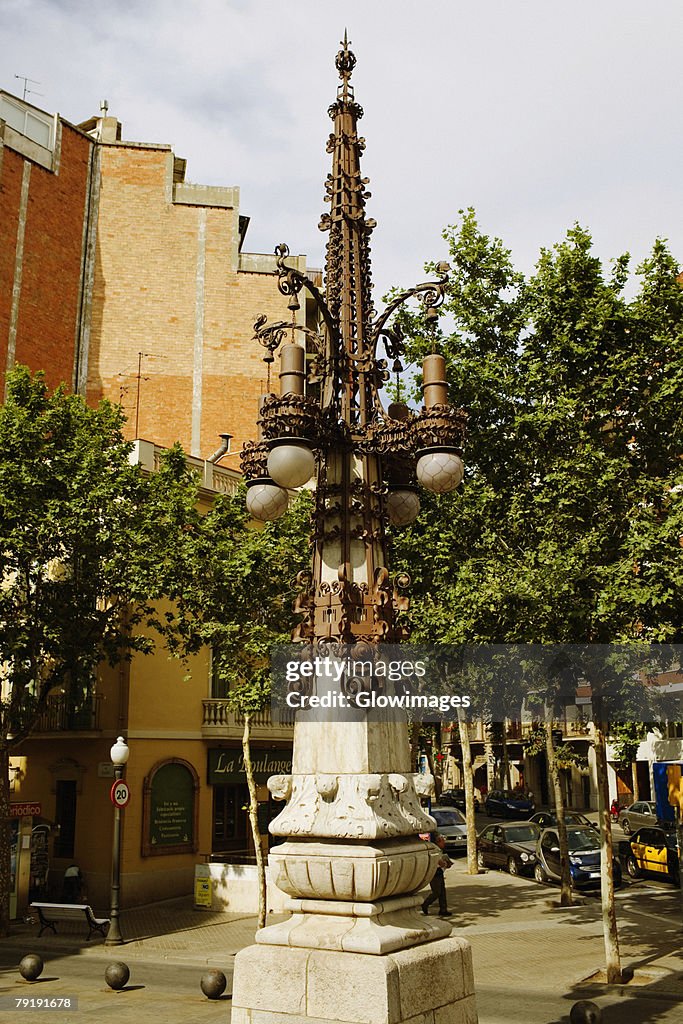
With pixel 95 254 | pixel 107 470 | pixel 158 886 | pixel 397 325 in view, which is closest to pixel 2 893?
pixel 158 886

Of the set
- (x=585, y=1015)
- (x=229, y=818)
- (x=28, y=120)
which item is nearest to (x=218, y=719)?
(x=229, y=818)

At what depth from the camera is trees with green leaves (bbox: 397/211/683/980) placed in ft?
40.5

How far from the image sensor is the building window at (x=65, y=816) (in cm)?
2228

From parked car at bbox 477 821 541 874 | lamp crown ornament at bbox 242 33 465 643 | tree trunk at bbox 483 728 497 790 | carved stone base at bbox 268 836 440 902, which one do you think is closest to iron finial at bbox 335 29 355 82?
lamp crown ornament at bbox 242 33 465 643

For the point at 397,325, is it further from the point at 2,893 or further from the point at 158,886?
the point at 158,886

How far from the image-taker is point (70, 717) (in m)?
22.8

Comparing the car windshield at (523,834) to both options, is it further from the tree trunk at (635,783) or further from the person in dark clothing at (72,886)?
the tree trunk at (635,783)

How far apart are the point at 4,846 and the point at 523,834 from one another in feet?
50.1

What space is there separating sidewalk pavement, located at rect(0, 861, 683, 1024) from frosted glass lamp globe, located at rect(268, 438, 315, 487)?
7116 mm

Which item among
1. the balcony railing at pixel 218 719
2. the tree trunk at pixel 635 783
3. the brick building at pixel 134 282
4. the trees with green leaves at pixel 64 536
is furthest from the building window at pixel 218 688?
the tree trunk at pixel 635 783

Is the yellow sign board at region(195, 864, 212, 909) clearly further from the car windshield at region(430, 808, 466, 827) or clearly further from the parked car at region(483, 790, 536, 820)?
the parked car at region(483, 790, 536, 820)

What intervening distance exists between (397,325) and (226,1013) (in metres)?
8.35

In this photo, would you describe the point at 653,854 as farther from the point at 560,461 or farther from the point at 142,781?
the point at 560,461

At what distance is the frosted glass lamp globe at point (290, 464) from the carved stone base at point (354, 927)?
2.54 meters
